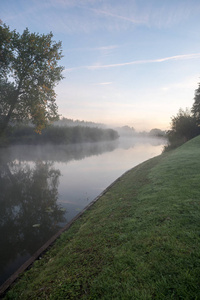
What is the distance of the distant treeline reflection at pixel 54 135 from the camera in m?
49.4

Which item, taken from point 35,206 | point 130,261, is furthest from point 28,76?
point 130,261

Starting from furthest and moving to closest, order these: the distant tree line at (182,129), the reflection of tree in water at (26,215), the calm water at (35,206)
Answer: the distant tree line at (182,129) → the reflection of tree in water at (26,215) → the calm water at (35,206)

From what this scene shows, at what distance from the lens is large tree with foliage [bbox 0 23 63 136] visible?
1800 cm

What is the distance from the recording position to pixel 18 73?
1794 cm

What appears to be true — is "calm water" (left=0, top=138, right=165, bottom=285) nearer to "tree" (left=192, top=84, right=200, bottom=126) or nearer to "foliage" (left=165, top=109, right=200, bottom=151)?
"foliage" (left=165, top=109, right=200, bottom=151)

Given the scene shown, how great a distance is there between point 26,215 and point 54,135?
51.4 m

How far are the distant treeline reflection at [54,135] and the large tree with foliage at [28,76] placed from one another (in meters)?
14.5

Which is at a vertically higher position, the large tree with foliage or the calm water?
the large tree with foliage

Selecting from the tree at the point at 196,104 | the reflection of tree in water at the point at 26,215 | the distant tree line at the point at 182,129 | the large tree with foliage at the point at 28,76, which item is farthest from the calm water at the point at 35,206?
the tree at the point at 196,104

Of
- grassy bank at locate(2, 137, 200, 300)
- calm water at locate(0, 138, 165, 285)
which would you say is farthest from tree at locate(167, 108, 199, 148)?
grassy bank at locate(2, 137, 200, 300)

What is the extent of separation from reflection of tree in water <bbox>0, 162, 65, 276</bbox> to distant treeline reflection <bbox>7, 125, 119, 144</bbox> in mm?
23578

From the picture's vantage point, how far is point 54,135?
5747 centimetres

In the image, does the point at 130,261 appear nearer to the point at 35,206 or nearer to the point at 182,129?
the point at 35,206

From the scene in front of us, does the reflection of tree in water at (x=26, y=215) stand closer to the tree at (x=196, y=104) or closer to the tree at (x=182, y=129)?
the tree at (x=182, y=129)
